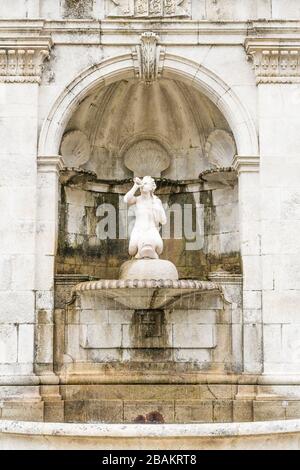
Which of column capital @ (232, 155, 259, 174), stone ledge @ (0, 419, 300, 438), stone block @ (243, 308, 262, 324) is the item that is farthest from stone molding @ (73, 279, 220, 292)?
stone ledge @ (0, 419, 300, 438)

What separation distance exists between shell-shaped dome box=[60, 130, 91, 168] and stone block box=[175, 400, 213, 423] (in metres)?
4.74

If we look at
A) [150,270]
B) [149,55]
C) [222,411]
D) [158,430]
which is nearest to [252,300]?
[150,270]

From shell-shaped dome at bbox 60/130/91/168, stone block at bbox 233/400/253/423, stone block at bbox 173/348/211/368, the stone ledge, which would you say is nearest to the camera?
the stone ledge

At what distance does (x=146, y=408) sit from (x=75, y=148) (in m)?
4.85

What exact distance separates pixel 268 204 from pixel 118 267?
318 cm

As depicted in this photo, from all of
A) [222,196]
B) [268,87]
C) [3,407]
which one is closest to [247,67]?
[268,87]

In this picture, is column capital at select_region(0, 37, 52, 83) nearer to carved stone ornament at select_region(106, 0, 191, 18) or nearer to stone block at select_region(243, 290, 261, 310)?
carved stone ornament at select_region(106, 0, 191, 18)

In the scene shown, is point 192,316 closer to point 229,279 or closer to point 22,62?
point 229,279

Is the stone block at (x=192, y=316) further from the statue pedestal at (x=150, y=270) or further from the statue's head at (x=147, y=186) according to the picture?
the statue's head at (x=147, y=186)

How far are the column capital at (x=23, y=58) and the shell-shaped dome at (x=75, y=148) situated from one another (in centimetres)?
Result: 136

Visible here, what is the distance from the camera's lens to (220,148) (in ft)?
48.8

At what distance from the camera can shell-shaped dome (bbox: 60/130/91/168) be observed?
14.6 meters

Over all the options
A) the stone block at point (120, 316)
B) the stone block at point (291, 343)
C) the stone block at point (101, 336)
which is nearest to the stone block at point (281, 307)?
the stone block at point (291, 343)

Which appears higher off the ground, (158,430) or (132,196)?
(132,196)
